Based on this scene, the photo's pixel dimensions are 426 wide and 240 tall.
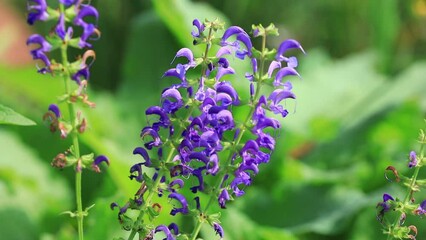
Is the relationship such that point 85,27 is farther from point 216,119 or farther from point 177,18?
point 177,18

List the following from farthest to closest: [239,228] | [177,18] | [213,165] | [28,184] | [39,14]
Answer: [177,18]
[28,184]
[239,228]
[213,165]
[39,14]

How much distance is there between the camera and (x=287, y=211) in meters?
2.66

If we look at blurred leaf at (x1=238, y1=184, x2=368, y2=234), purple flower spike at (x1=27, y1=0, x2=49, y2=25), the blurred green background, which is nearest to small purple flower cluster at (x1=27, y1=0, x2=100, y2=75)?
purple flower spike at (x1=27, y1=0, x2=49, y2=25)

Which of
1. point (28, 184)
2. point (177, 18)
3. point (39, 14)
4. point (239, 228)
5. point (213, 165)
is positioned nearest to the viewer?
point (39, 14)

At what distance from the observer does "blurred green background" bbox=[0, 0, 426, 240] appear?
2391 mm

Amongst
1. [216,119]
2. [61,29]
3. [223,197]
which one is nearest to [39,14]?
[61,29]

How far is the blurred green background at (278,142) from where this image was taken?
239cm

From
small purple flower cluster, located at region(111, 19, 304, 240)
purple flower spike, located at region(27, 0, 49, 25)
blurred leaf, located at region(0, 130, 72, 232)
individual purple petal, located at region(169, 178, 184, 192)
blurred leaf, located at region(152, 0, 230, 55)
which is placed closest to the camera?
purple flower spike, located at region(27, 0, 49, 25)

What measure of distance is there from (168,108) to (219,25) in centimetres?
15

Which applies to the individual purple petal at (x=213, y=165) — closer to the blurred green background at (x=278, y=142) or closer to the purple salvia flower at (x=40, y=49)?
the purple salvia flower at (x=40, y=49)

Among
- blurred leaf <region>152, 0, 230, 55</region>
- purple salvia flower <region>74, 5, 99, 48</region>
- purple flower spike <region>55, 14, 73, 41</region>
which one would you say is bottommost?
purple flower spike <region>55, 14, 73, 41</region>

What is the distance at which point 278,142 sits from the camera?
9.65ft

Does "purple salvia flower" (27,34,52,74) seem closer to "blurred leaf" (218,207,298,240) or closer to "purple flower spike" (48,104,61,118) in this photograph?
"purple flower spike" (48,104,61,118)

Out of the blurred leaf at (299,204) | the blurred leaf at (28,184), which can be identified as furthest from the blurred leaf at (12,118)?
the blurred leaf at (299,204)
